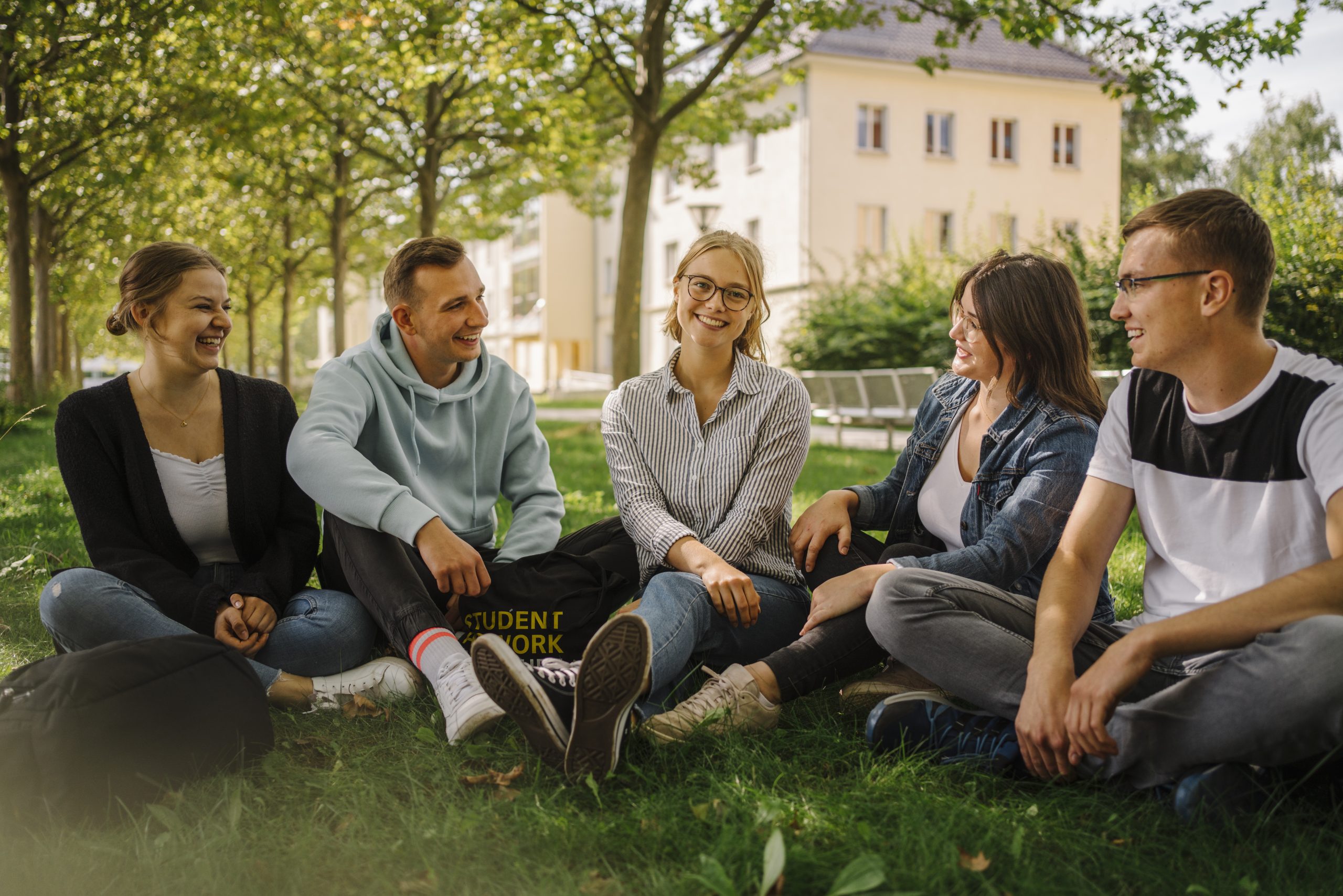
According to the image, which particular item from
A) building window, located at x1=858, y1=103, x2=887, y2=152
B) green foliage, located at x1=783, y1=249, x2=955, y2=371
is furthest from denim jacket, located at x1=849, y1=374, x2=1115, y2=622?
building window, located at x1=858, y1=103, x2=887, y2=152

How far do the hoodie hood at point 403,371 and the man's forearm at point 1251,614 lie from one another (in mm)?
2535

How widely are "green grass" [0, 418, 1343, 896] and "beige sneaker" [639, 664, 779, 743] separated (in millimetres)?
53

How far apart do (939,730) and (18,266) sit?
16703 mm

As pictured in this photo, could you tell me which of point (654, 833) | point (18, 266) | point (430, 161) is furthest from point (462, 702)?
point (430, 161)

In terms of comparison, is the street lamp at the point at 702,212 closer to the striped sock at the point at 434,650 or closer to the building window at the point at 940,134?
the building window at the point at 940,134

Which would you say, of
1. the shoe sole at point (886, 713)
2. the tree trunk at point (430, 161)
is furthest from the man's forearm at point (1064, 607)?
the tree trunk at point (430, 161)

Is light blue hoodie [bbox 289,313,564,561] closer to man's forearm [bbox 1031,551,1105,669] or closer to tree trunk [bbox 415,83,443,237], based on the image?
man's forearm [bbox 1031,551,1105,669]

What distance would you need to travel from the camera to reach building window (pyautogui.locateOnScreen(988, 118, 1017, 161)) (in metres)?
32.1

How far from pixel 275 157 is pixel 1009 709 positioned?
19.7 meters

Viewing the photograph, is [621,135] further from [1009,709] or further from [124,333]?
[1009,709]

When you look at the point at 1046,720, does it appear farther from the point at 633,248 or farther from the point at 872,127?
the point at 872,127

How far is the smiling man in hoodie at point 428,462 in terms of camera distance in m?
3.33

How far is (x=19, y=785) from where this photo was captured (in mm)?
2529

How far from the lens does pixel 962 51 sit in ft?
106
